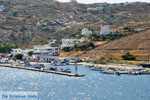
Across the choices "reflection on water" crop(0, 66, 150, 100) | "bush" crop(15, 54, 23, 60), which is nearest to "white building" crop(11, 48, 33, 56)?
"bush" crop(15, 54, 23, 60)

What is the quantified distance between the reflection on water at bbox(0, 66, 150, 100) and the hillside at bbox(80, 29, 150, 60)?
4171 centimetres

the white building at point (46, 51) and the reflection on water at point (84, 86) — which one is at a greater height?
the reflection on water at point (84, 86)

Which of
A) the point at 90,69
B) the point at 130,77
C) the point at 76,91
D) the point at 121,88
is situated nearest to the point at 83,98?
the point at 76,91

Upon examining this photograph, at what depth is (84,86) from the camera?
3484 inches

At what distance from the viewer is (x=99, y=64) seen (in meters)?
141

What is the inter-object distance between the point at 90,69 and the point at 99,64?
1496cm

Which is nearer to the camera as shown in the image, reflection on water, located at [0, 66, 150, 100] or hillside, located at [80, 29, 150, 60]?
reflection on water, located at [0, 66, 150, 100]

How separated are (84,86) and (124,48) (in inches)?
2844

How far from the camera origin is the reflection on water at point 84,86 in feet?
251

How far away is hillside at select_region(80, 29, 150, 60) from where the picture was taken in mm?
151250

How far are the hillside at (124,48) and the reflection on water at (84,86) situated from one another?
41.7 metres

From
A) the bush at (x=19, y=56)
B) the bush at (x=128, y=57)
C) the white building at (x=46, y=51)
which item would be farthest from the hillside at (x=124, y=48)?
the bush at (x=19, y=56)

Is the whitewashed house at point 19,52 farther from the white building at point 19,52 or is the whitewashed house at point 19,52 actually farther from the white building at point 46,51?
the white building at point 46,51

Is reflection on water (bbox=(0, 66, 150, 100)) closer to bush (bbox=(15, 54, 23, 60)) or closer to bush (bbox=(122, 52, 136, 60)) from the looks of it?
bush (bbox=(122, 52, 136, 60))
